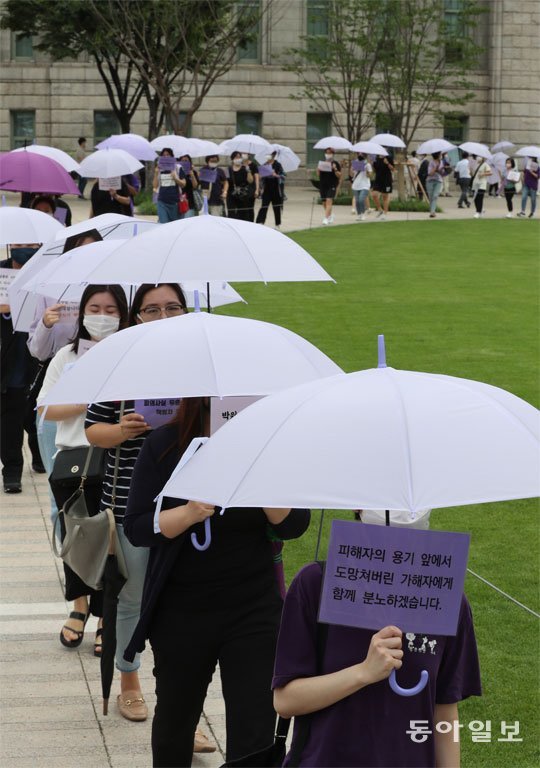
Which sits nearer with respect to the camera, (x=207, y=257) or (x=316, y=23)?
(x=207, y=257)

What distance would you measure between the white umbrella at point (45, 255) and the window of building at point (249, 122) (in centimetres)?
4405

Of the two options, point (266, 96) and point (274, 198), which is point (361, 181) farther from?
point (266, 96)

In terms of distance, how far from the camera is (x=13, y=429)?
10312mm

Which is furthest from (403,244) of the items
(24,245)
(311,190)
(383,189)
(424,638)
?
(424,638)

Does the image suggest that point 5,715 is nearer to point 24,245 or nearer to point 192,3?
point 24,245

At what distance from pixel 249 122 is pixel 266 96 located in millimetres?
1198

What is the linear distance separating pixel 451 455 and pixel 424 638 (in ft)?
1.56

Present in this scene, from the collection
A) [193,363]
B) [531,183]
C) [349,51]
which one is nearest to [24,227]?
[193,363]

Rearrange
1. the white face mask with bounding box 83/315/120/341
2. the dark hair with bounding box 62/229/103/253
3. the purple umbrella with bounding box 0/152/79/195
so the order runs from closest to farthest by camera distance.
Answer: the white face mask with bounding box 83/315/120/341 < the dark hair with bounding box 62/229/103/253 < the purple umbrella with bounding box 0/152/79/195

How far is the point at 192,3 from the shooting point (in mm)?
40125

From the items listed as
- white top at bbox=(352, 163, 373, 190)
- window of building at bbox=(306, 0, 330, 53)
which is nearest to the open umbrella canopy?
white top at bbox=(352, 163, 373, 190)

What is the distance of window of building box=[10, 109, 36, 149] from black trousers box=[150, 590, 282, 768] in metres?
49.1

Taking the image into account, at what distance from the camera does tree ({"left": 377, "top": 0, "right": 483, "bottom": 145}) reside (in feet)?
145

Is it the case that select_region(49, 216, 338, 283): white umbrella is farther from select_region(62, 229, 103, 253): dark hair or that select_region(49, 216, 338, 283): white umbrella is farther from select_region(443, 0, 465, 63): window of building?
select_region(443, 0, 465, 63): window of building
